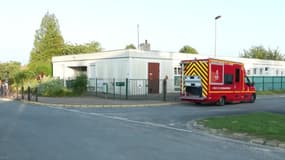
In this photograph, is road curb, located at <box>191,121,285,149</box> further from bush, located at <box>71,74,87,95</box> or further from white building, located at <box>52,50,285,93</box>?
bush, located at <box>71,74,87,95</box>

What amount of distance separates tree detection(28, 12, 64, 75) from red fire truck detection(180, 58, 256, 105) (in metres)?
43.9

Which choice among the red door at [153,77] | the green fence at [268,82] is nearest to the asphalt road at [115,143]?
the red door at [153,77]

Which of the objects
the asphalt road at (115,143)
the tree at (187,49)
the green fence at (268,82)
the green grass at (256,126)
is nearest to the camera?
the asphalt road at (115,143)

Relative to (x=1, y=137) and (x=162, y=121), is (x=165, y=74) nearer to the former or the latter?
(x=162, y=121)

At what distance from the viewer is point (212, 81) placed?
21.8 m

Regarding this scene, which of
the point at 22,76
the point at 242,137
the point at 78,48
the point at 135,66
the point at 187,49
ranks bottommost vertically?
the point at 242,137

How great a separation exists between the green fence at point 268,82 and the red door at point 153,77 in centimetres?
1232

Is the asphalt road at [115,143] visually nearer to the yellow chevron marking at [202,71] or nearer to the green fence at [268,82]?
the yellow chevron marking at [202,71]

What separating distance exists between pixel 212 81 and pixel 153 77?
1008cm

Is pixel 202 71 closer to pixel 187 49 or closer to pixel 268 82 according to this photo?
pixel 268 82

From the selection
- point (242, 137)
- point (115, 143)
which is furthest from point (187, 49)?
point (115, 143)

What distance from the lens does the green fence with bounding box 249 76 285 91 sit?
129 ft

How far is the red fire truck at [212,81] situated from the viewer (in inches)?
858

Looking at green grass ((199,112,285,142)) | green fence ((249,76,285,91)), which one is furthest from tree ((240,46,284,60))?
green grass ((199,112,285,142))
